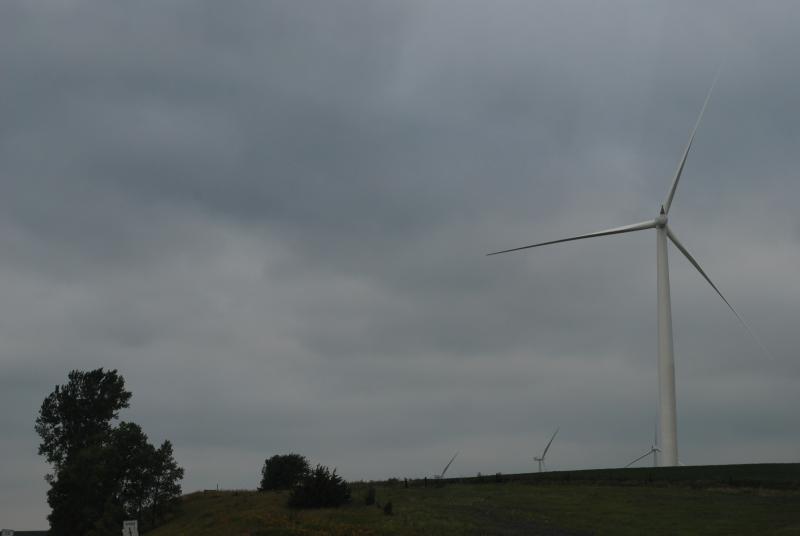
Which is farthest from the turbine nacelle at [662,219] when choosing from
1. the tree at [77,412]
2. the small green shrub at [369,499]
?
the tree at [77,412]

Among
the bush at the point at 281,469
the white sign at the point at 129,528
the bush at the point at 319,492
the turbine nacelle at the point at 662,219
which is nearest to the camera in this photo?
the white sign at the point at 129,528

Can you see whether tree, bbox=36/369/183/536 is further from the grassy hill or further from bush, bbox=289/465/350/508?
bush, bbox=289/465/350/508

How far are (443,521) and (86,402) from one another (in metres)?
90.3

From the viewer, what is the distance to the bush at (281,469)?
99.5 metres

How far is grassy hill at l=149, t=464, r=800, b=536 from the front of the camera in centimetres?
5162

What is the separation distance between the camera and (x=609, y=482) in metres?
73.4

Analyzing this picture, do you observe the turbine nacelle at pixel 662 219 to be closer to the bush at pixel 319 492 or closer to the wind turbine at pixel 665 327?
the wind turbine at pixel 665 327

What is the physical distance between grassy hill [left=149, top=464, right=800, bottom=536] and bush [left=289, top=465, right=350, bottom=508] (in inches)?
45.3

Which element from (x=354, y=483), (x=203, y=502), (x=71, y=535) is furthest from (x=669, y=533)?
(x=71, y=535)

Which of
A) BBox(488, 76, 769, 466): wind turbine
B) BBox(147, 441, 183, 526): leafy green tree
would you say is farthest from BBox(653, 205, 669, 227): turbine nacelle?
BBox(147, 441, 183, 526): leafy green tree

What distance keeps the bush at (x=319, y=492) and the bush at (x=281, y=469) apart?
1392 inches

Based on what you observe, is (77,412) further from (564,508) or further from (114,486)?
(564,508)

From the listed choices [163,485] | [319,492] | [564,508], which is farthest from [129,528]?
[163,485]

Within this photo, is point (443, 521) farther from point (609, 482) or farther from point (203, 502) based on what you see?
point (203, 502)
